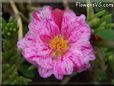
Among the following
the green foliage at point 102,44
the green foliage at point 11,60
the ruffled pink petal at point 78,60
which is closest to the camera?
the ruffled pink petal at point 78,60

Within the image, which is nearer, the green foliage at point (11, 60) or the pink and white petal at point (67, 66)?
the pink and white petal at point (67, 66)

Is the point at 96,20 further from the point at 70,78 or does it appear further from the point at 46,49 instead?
the point at 70,78

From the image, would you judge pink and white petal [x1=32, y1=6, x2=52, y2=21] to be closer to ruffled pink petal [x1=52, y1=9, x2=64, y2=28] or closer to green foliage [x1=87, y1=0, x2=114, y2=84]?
ruffled pink petal [x1=52, y1=9, x2=64, y2=28]

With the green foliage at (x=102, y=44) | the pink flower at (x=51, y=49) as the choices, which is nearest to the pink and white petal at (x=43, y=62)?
the pink flower at (x=51, y=49)

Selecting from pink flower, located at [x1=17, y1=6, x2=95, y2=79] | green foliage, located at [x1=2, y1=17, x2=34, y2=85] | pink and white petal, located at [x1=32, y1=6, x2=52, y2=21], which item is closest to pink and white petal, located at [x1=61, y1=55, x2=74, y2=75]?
pink flower, located at [x1=17, y1=6, x2=95, y2=79]

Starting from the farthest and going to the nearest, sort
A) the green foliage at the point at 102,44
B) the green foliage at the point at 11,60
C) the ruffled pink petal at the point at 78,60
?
the green foliage at the point at 11,60 → the green foliage at the point at 102,44 → the ruffled pink petal at the point at 78,60

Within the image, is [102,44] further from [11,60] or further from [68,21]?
[11,60]

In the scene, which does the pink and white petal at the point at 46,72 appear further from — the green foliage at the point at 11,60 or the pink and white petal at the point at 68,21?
the green foliage at the point at 11,60

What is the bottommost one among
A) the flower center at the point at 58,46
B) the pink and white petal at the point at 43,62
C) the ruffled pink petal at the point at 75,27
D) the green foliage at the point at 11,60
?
the green foliage at the point at 11,60

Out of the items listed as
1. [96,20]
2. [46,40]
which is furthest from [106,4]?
[46,40]
